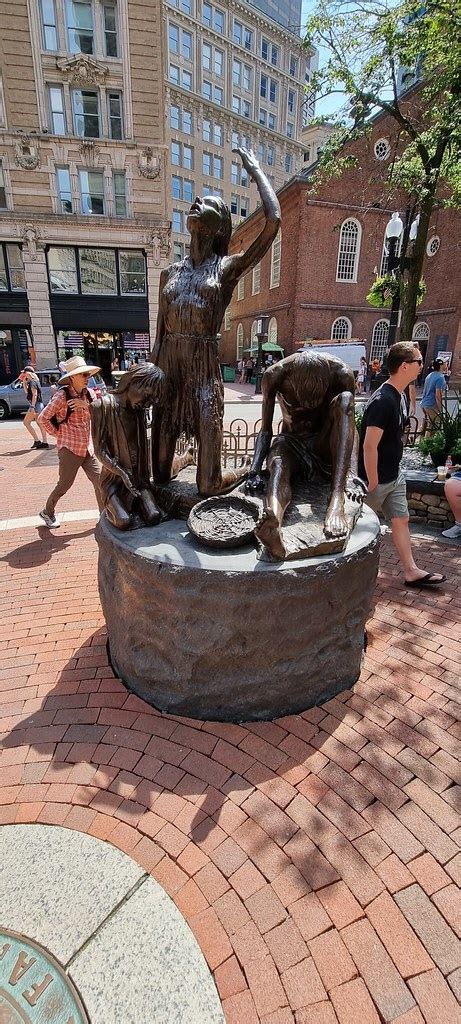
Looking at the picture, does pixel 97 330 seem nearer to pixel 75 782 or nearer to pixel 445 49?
pixel 445 49

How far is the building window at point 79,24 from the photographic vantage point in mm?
20766

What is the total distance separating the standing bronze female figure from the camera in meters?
3.41

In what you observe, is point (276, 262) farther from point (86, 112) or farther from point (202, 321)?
point (202, 321)

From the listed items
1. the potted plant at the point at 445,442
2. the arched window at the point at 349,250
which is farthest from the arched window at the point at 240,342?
the potted plant at the point at 445,442

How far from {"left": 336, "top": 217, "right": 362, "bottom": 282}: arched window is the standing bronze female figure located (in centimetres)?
2692

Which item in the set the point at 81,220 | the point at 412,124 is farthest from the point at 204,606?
the point at 81,220

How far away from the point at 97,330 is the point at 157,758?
81.4 ft

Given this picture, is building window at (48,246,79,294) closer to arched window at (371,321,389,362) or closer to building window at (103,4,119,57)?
building window at (103,4,119,57)

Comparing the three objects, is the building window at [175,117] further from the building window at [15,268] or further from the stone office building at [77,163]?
the building window at [15,268]

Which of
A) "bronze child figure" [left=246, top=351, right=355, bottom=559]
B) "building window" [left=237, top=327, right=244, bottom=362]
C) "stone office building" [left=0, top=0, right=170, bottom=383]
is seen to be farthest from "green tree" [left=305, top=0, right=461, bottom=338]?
"building window" [left=237, top=327, right=244, bottom=362]

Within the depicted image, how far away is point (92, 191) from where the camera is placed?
22078 millimetres

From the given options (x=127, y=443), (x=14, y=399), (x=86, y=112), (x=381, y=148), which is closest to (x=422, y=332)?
(x=381, y=148)

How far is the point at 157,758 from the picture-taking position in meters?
2.68

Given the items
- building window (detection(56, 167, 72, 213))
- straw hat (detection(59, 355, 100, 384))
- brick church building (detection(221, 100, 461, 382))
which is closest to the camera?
straw hat (detection(59, 355, 100, 384))
